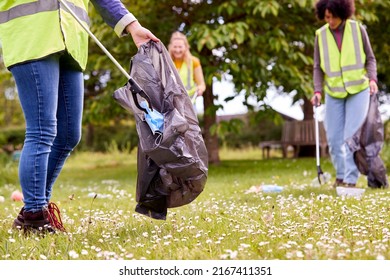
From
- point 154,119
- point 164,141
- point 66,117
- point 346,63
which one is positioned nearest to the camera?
point 164,141

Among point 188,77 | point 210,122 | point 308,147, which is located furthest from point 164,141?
point 308,147

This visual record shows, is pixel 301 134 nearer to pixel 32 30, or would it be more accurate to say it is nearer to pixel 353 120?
pixel 353 120

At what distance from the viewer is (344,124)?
5.53 m

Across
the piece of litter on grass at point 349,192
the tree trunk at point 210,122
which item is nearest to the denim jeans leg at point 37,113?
the piece of litter on grass at point 349,192

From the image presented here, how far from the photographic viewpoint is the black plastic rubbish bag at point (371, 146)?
213 inches

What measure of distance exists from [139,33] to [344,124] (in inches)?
113

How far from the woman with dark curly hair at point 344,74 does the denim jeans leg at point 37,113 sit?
309cm

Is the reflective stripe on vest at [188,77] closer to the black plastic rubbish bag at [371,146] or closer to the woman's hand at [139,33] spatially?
the black plastic rubbish bag at [371,146]

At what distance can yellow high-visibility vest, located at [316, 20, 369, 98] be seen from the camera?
211 inches

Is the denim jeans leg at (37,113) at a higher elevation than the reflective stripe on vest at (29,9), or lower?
lower

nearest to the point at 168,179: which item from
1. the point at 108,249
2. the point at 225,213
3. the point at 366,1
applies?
the point at 108,249
